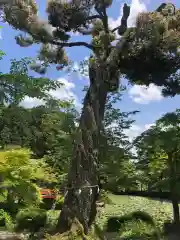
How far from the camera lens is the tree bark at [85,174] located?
8.02m

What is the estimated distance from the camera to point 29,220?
36.9ft

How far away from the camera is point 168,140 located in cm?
1187

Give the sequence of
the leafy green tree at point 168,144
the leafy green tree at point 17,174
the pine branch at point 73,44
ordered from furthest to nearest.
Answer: the leafy green tree at point 168,144, the pine branch at point 73,44, the leafy green tree at point 17,174

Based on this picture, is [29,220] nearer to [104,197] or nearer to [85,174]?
[85,174]

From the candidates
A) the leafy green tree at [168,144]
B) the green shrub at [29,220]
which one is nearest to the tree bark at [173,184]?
the leafy green tree at [168,144]

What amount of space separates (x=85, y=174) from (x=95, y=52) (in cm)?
322

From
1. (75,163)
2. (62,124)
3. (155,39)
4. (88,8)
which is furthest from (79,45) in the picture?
(62,124)

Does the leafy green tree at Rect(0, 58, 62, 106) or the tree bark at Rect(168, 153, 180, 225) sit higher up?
the leafy green tree at Rect(0, 58, 62, 106)

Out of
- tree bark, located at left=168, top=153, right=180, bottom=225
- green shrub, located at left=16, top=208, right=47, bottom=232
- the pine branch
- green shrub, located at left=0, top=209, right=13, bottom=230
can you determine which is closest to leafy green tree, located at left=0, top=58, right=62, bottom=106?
the pine branch

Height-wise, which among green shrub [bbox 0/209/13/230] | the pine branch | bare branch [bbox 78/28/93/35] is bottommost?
green shrub [bbox 0/209/13/230]

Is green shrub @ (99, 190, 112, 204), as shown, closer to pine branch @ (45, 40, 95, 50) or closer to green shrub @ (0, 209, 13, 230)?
green shrub @ (0, 209, 13, 230)

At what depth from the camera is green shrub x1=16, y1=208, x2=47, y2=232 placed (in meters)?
11.2

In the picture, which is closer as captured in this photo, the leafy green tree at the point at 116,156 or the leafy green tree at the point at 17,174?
the leafy green tree at the point at 17,174

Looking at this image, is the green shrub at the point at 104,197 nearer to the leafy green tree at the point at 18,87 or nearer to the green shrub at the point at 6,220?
the green shrub at the point at 6,220
